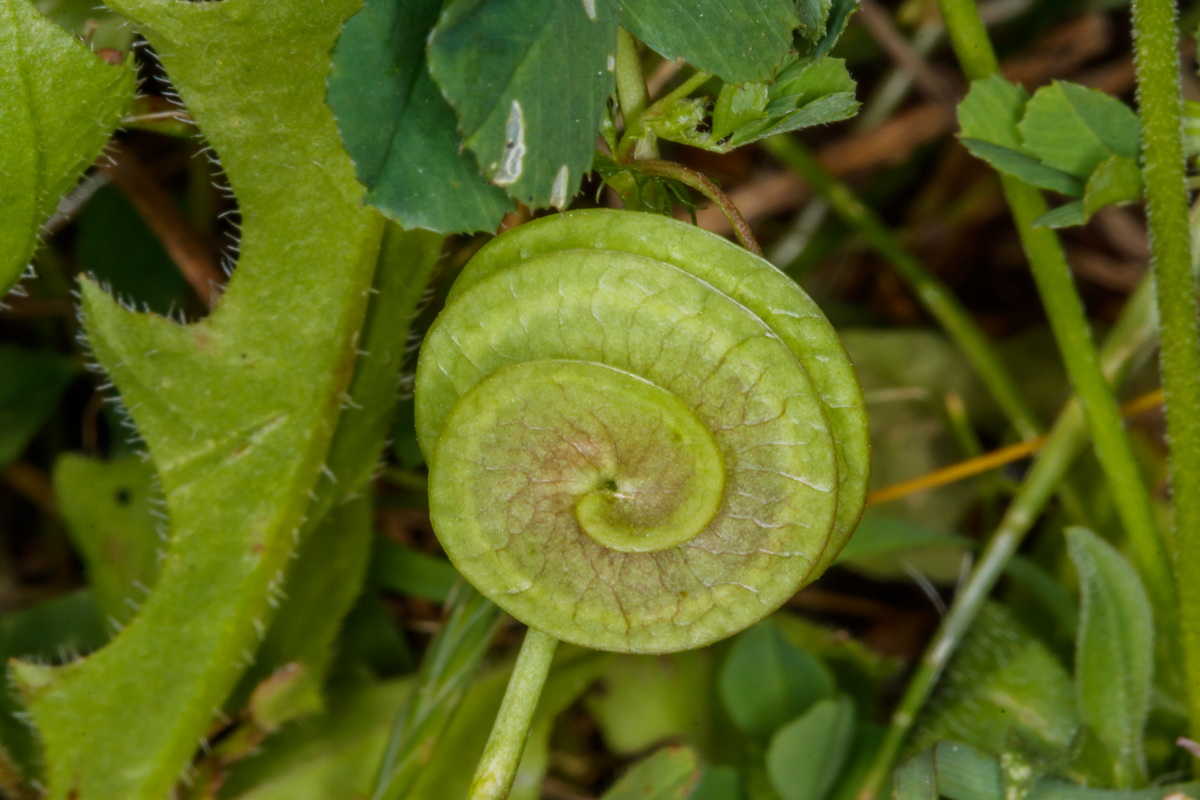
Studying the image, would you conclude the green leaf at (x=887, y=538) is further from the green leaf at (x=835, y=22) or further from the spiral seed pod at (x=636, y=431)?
the green leaf at (x=835, y=22)

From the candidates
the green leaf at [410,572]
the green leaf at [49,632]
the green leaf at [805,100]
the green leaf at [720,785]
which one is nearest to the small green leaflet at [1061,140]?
the green leaf at [805,100]

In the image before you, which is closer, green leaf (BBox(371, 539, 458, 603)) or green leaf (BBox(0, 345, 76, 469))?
green leaf (BBox(371, 539, 458, 603))

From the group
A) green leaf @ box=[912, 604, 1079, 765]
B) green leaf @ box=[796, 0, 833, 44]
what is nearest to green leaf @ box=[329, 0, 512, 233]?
green leaf @ box=[796, 0, 833, 44]

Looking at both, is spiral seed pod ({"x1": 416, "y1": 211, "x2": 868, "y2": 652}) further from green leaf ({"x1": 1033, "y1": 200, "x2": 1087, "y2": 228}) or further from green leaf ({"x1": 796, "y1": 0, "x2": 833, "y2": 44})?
green leaf ({"x1": 1033, "y1": 200, "x2": 1087, "y2": 228})

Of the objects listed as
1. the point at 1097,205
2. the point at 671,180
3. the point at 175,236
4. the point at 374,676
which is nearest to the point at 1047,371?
the point at 1097,205

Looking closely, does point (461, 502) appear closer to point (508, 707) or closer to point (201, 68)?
point (508, 707)
